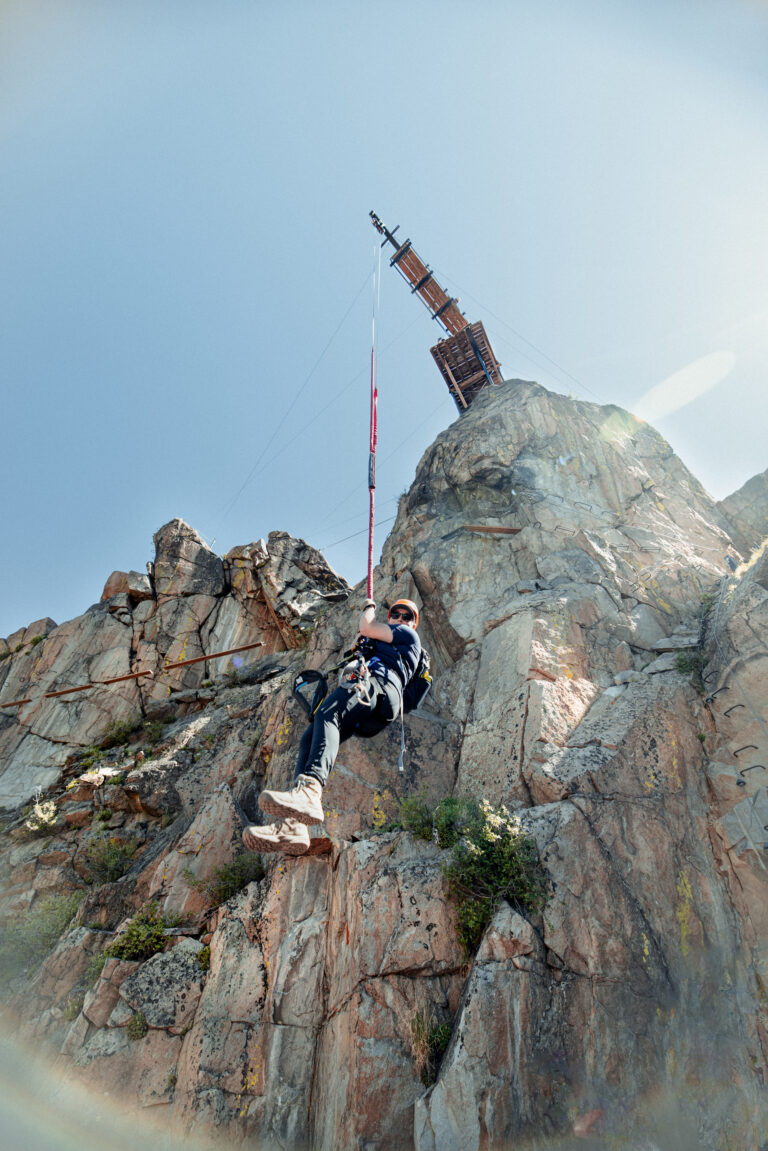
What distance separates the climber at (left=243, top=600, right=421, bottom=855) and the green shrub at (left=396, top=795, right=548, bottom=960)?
189 cm

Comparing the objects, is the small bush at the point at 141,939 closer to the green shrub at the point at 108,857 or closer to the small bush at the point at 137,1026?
the small bush at the point at 137,1026

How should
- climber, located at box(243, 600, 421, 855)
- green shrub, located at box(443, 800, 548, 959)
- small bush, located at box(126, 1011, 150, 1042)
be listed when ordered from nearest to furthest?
climber, located at box(243, 600, 421, 855), green shrub, located at box(443, 800, 548, 959), small bush, located at box(126, 1011, 150, 1042)

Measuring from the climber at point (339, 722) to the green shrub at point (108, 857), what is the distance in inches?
262

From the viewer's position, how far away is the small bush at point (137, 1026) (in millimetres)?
7543

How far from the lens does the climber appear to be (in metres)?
5.28

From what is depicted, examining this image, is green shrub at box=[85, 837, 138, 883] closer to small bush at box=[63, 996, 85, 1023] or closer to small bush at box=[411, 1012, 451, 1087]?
small bush at box=[63, 996, 85, 1023]

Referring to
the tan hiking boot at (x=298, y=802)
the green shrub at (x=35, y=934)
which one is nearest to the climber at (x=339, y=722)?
the tan hiking boot at (x=298, y=802)

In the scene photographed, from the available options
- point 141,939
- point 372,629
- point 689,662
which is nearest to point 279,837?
point 372,629

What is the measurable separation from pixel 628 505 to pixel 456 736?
8.19m

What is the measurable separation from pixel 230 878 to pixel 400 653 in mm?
4941

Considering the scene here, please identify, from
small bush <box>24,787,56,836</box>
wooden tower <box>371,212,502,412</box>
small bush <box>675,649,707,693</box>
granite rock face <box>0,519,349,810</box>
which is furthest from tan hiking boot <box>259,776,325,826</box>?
wooden tower <box>371,212,502,412</box>

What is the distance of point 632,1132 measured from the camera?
540cm

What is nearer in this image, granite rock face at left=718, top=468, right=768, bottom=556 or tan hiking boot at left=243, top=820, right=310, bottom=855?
tan hiking boot at left=243, top=820, right=310, bottom=855

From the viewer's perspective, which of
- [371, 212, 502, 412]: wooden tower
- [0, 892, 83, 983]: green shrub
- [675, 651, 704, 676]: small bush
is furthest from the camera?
[371, 212, 502, 412]: wooden tower
